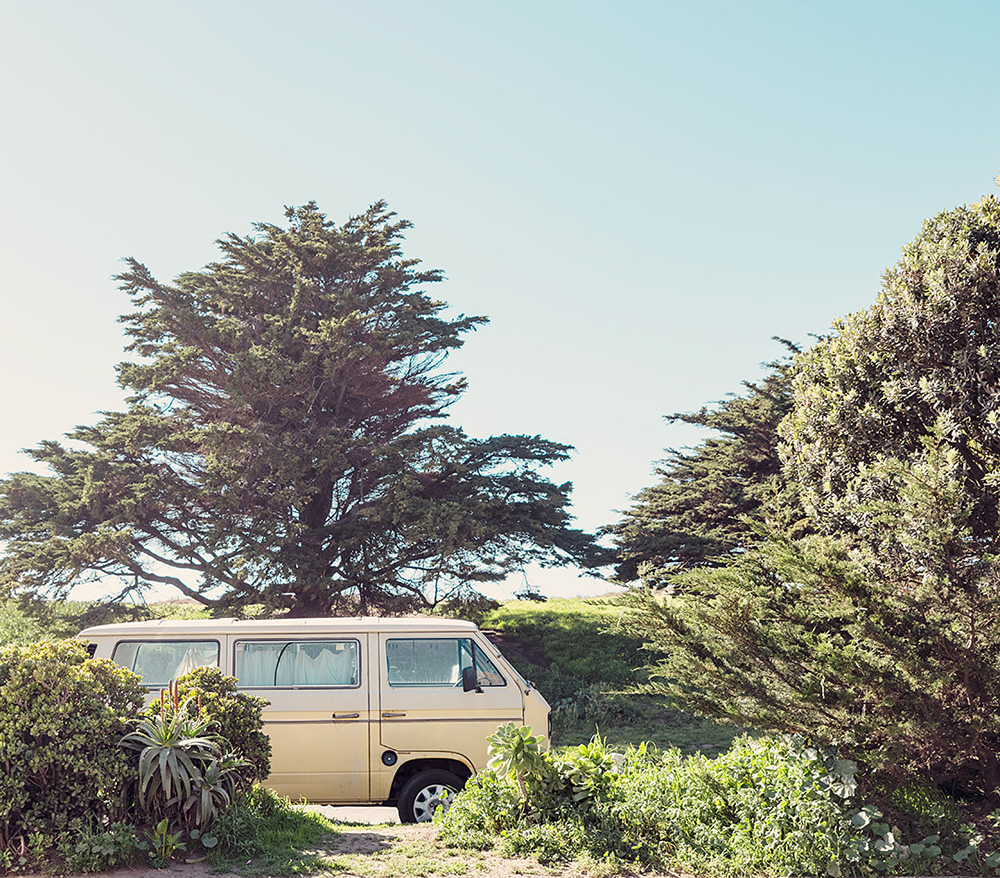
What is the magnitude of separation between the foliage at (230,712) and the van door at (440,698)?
1474mm

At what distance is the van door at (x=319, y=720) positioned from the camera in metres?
9.10

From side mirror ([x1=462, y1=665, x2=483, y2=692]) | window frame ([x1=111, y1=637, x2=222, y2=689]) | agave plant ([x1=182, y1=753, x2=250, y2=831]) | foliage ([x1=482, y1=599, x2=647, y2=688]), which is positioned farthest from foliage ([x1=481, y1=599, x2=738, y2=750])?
agave plant ([x1=182, y1=753, x2=250, y2=831])

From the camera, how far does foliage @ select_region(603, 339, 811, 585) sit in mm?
23922

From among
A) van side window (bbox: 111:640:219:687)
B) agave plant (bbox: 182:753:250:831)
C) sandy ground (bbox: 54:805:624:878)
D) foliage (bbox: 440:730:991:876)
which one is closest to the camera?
sandy ground (bbox: 54:805:624:878)

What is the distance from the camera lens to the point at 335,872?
22.0 feet

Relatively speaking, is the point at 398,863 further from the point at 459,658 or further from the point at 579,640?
the point at 579,640

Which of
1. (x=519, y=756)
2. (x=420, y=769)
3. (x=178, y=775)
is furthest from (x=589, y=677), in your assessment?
(x=178, y=775)

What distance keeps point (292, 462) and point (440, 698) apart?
1258 cm

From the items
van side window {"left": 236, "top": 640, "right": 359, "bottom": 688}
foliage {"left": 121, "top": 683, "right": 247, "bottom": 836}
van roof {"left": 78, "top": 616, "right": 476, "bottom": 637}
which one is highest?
van roof {"left": 78, "top": 616, "right": 476, "bottom": 637}

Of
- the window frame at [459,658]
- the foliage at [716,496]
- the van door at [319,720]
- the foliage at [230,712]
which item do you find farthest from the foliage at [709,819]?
the foliage at [716,496]

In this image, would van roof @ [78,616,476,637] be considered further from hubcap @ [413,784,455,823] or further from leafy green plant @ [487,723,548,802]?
leafy green plant @ [487,723,548,802]

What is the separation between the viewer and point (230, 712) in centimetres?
801

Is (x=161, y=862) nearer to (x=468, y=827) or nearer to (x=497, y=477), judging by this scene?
(x=468, y=827)

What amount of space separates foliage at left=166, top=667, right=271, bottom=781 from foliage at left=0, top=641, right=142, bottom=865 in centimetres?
86
